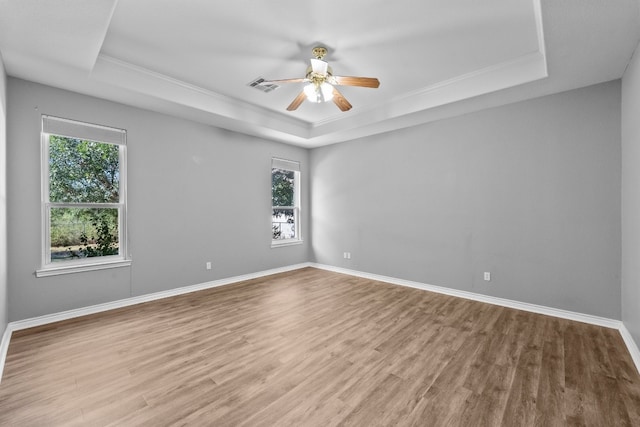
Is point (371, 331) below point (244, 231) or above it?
below

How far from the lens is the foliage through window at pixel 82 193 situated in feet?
10.6

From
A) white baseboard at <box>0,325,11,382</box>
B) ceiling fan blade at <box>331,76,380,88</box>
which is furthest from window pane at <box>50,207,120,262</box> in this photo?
ceiling fan blade at <box>331,76,380,88</box>

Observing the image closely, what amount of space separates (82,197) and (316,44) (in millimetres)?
3310

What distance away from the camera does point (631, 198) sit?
8.63 ft

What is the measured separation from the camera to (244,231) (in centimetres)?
512

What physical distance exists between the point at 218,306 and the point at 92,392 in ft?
5.80

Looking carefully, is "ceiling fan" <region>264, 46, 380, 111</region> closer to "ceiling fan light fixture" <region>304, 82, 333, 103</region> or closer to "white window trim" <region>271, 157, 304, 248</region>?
"ceiling fan light fixture" <region>304, 82, 333, 103</region>

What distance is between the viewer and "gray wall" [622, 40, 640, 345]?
242cm

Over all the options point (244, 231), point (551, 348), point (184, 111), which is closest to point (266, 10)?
point (184, 111)

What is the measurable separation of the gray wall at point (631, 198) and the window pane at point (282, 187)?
16.0ft

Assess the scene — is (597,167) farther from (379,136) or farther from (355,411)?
(355,411)

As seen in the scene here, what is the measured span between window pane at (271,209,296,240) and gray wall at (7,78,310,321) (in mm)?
282

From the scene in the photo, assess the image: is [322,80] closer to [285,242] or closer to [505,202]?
[505,202]

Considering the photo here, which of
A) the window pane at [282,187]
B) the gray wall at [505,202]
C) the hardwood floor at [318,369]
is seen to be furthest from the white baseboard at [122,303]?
the gray wall at [505,202]
